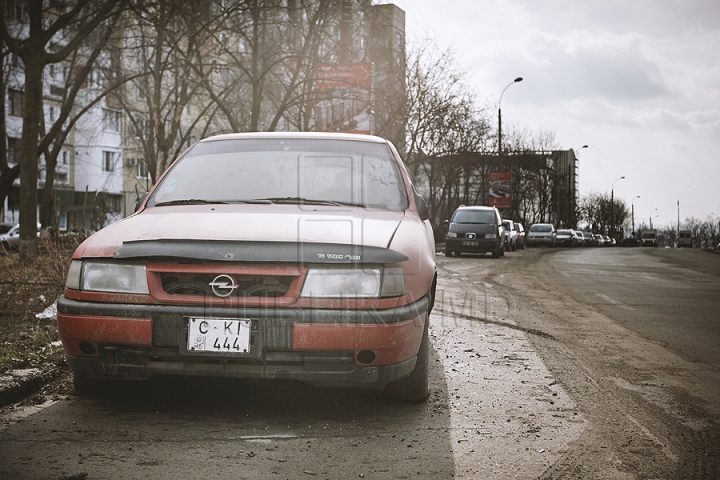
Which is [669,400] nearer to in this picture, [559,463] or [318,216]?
[559,463]

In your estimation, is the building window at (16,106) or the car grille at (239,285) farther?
the building window at (16,106)

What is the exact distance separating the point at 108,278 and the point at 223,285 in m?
0.60

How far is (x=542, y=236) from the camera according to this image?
52656 mm

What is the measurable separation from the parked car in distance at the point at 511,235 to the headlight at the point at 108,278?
33919 millimetres

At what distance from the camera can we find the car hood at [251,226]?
3896mm

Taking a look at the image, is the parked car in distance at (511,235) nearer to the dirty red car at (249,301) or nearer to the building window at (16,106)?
the building window at (16,106)

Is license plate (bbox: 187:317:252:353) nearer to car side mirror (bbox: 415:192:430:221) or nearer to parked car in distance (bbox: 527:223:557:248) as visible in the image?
car side mirror (bbox: 415:192:430:221)

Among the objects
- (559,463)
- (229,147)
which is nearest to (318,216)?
(229,147)

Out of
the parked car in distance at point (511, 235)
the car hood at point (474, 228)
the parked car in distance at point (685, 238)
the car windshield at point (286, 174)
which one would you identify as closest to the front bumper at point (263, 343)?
the car windshield at point (286, 174)

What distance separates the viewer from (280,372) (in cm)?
374

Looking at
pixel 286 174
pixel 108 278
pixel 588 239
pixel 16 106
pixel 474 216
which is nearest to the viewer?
pixel 108 278

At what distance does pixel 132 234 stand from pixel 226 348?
837mm

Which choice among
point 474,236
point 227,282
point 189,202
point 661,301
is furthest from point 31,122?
point 474,236

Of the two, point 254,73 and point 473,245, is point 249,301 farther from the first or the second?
point 473,245
